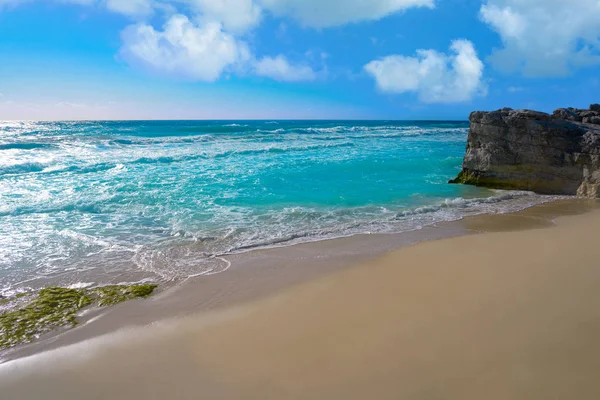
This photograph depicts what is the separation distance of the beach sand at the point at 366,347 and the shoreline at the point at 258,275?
21 centimetres

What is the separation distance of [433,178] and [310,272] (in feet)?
35.2

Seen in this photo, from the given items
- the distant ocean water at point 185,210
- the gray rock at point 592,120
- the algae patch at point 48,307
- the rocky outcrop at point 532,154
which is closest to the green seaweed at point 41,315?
the algae patch at point 48,307

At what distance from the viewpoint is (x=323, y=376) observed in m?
3.05

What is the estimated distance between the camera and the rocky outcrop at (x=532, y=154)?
1112 cm

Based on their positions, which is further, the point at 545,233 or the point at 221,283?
the point at 545,233

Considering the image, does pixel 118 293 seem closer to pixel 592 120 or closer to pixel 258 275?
pixel 258 275

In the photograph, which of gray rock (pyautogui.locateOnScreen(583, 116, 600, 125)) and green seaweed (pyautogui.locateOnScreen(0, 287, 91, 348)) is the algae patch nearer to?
green seaweed (pyautogui.locateOnScreen(0, 287, 91, 348))

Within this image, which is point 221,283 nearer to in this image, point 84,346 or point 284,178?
point 84,346

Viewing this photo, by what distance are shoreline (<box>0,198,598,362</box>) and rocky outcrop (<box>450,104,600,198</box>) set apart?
380cm

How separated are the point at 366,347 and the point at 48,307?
397 centimetres

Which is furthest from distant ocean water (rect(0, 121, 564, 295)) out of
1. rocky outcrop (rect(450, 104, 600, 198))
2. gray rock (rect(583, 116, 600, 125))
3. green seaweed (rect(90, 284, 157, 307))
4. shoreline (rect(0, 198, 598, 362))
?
gray rock (rect(583, 116, 600, 125))

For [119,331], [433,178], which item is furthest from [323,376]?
[433,178]

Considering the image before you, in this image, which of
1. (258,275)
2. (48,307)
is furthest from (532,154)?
(48,307)

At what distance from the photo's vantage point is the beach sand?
9.65ft
